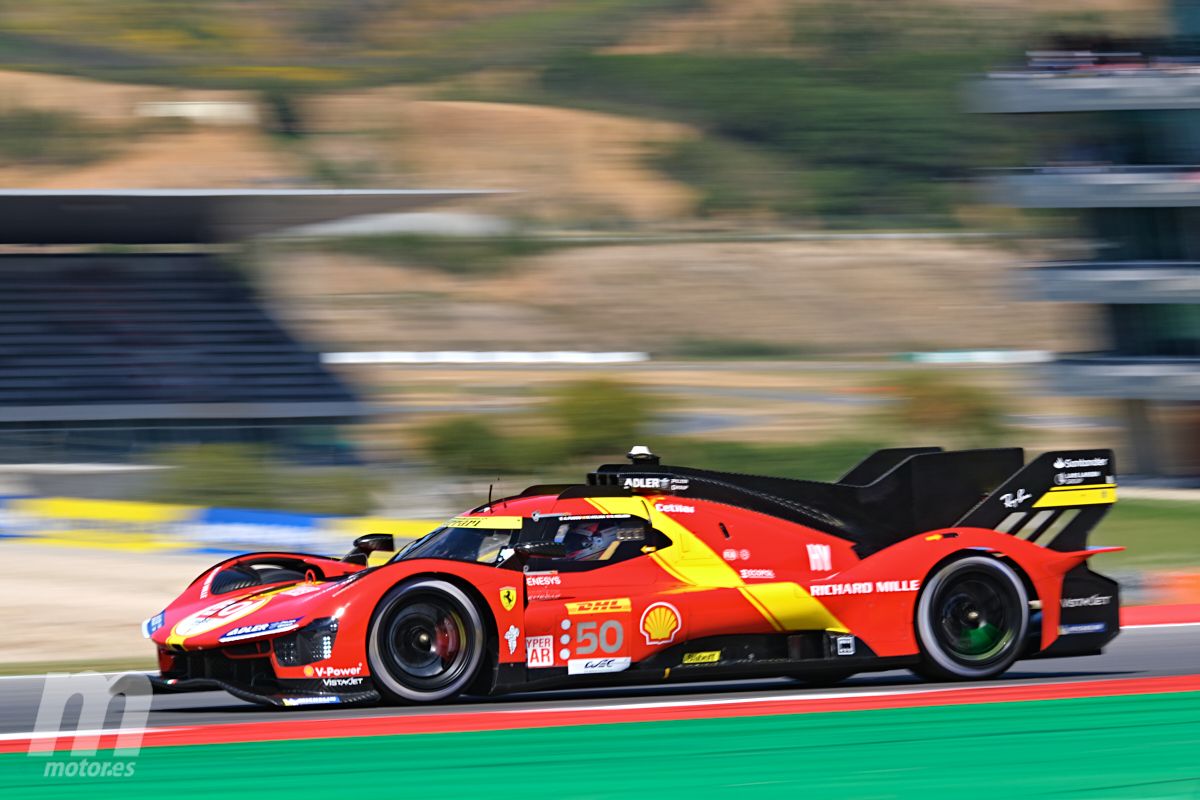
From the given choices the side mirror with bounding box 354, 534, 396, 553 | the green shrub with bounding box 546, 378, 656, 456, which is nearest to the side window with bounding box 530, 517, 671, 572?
the side mirror with bounding box 354, 534, 396, 553

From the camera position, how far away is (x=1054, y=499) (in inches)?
392

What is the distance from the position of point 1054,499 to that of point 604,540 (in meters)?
2.90

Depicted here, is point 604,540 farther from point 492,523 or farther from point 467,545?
point 467,545

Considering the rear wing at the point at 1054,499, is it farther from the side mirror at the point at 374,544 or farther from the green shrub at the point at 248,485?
the green shrub at the point at 248,485

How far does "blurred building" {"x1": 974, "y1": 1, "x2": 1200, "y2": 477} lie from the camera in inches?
1206

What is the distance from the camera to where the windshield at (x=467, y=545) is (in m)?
8.95

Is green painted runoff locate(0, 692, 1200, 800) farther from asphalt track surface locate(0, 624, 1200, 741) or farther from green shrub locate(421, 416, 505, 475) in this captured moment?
green shrub locate(421, 416, 505, 475)

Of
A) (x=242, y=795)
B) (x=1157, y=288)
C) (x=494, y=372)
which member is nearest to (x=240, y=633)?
(x=242, y=795)

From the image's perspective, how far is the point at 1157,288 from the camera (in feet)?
101

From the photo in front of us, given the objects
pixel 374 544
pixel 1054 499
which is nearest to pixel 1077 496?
pixel 1054 499

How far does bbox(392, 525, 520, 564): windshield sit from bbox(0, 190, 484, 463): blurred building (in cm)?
1850

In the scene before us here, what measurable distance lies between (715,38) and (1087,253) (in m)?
105

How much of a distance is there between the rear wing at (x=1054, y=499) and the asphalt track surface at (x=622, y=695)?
882 mm

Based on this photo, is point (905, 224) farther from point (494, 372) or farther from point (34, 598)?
point (34, 598)
